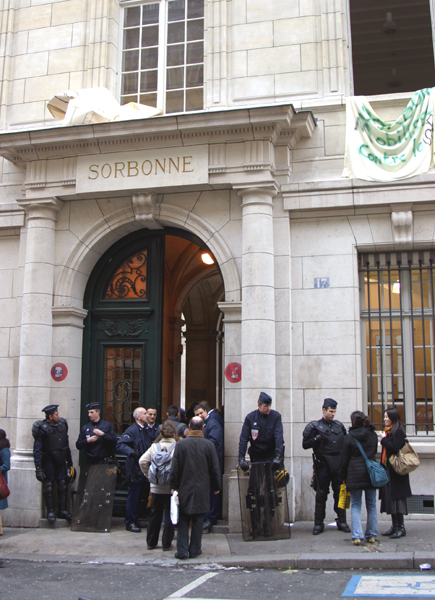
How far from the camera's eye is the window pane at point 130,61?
11461 mm

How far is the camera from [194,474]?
289 inches

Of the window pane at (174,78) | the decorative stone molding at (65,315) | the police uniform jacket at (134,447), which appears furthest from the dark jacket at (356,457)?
the window pane at (174,78)

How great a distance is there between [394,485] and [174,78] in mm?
7509

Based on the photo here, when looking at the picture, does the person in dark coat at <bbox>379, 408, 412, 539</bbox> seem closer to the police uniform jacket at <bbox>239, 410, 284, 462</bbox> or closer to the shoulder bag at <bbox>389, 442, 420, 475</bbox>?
the shoulder bag at <bbox>389, 442, 420, 475</bbox>

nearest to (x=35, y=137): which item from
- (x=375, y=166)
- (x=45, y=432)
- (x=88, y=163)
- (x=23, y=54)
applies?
(x=88, y=163)

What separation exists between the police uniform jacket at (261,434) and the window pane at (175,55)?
628 centimetres

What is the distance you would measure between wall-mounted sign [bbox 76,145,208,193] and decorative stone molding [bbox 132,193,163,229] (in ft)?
0.70

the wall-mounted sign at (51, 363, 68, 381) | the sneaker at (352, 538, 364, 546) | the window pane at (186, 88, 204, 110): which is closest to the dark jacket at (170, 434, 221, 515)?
the sneaker at (352, 538, 364, 546)

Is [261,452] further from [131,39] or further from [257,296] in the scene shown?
[131,39]

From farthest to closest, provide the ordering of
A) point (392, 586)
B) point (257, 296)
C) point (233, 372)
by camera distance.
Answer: point (233, 372), point (257, 296), point (392, 586)

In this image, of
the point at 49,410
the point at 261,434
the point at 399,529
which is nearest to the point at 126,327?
the point at 49,410

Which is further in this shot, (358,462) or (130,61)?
(130,61)

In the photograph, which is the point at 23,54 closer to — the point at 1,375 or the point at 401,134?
the point at 1,375

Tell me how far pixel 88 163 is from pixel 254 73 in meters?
3.05
